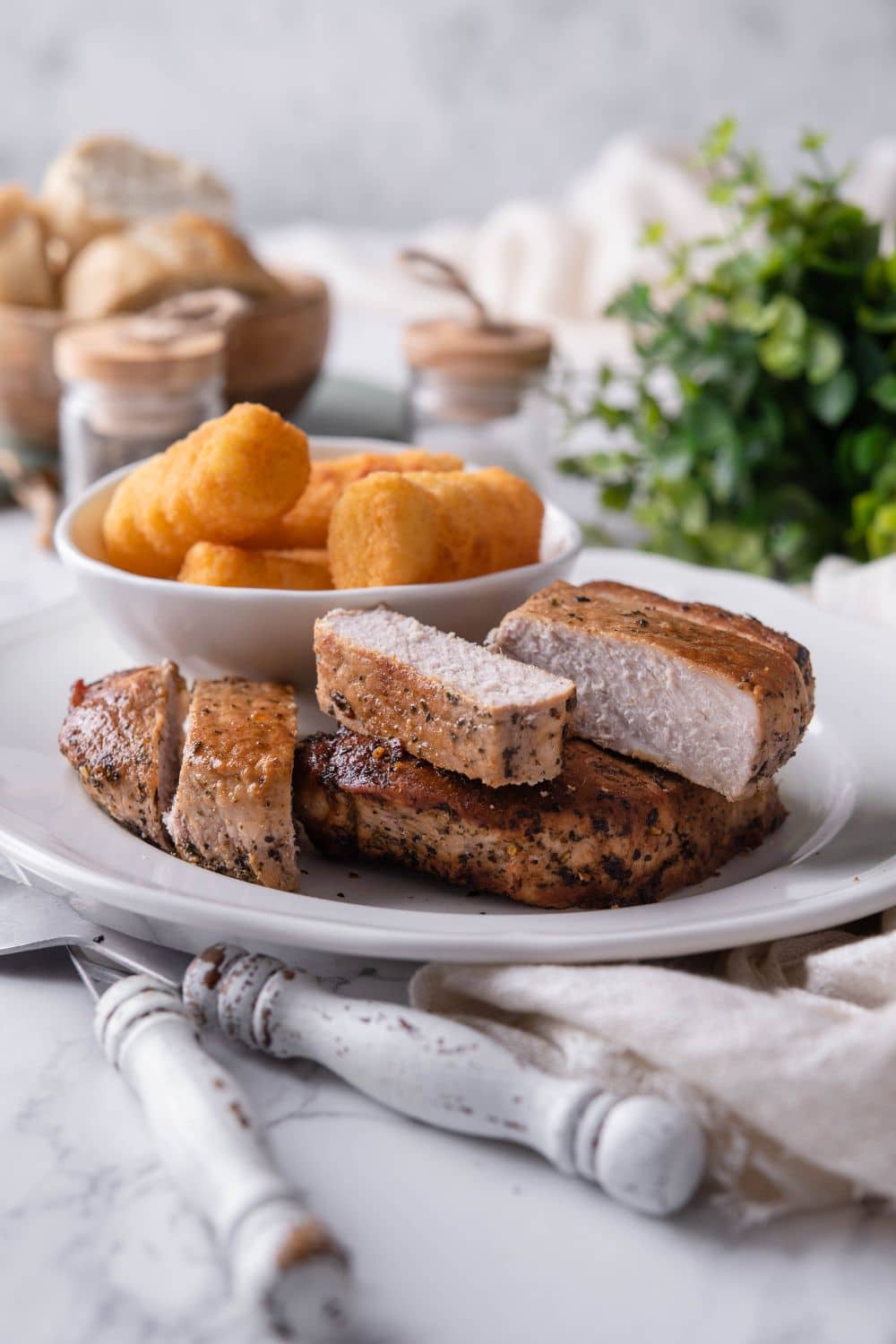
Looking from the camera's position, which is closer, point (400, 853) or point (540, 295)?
point (400, 853)

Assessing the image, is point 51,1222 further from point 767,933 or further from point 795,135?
point 795,135

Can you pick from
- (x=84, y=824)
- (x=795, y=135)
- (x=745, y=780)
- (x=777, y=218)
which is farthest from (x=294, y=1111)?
(x=795, y=135)

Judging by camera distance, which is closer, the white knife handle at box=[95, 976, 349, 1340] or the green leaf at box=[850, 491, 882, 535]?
the white knife handle at box=[95, 976, 349, 1340]

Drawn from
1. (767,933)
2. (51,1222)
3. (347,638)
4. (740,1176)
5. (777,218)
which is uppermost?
(777,218)

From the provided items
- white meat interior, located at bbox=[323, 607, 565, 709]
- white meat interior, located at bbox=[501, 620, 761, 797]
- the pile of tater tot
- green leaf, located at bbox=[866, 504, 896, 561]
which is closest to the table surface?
white meat interior, located at bbox=[323, 607, 565, 709]

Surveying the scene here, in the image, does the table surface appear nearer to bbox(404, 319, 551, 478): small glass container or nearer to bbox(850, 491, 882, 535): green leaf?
bbox(850, 491, 882, 535): green leaf

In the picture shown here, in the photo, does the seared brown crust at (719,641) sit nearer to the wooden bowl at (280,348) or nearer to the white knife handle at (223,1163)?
the white knife handle at (223,1163)

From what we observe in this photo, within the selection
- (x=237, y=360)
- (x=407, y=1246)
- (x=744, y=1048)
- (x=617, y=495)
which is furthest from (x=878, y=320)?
(x=407, y=1246)
